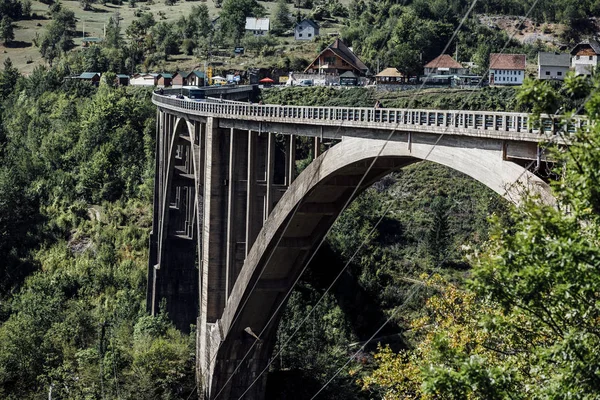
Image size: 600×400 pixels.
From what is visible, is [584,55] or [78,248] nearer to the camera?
[78,248]

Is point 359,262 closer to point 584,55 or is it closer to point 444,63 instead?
point 584,55

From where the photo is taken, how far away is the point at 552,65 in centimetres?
8081

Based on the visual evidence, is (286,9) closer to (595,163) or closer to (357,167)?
(357,167)

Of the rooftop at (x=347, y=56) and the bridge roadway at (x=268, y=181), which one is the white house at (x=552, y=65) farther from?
the bridge roadway at (x=268, y=181)

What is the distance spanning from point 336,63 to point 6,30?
5883 cm

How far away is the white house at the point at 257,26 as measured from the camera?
134 metres

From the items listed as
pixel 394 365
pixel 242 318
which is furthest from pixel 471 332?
pixel 242 318

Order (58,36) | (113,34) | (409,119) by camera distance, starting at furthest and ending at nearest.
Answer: (58,36), (113,34), (409,119)

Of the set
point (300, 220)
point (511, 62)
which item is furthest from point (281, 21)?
point (300, 220)

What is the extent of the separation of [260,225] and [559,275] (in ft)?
89.1

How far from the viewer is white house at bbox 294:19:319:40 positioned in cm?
12644

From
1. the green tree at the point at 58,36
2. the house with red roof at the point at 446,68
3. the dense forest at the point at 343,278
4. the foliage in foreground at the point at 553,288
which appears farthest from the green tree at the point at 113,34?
the foliage in foreground at the point at 553,288

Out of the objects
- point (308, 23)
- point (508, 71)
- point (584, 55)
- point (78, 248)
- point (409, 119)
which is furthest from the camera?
point (308, 23)

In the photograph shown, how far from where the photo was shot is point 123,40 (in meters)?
136
